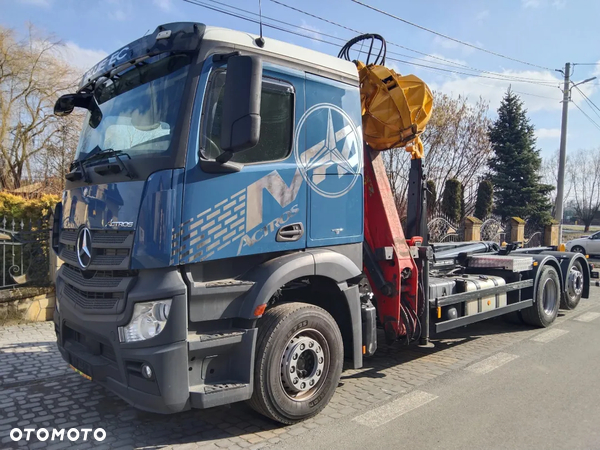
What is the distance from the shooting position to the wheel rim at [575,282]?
28.8 ft

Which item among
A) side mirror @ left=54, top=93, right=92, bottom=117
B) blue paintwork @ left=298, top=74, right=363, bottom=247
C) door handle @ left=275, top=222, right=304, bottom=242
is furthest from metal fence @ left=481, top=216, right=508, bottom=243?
side mirror @ left=54, top=93, right=92, bottom=117

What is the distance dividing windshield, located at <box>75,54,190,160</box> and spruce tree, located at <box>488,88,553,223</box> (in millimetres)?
24394

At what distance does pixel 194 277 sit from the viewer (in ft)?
11.3

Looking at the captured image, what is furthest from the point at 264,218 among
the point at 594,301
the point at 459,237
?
the point at 459,237

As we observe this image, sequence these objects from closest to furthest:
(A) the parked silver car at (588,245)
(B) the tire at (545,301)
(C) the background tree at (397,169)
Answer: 1. (B) the tire at (545,301)
2. (C) the background tree at (397,169)
3. (A) the parked silver car at (588,245)

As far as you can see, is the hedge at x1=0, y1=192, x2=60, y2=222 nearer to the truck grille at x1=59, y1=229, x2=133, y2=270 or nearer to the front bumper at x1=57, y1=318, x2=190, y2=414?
the truck grille at x1=59, y1=229, x2=133, y2=270

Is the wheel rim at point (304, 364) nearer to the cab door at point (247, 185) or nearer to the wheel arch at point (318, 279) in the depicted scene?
the wheel arch at point (318, 279)

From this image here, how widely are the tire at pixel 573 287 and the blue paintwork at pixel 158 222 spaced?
7.80m

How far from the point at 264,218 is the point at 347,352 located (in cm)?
162

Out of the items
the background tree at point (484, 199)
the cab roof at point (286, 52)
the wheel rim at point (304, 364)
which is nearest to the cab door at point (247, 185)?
the cab roof at point (286, 52)

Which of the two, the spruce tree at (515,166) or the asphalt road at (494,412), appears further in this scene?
the spruce tree at (515,166)

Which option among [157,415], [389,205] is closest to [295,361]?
[157,415]

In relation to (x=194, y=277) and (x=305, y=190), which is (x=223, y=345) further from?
(x=305, y=190)

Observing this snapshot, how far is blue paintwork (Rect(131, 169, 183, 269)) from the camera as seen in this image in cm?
329
